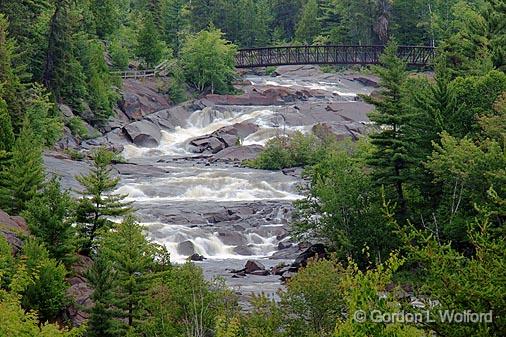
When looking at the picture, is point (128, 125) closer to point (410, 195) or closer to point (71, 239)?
point (410, 195)

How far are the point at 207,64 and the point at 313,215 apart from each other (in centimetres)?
4024

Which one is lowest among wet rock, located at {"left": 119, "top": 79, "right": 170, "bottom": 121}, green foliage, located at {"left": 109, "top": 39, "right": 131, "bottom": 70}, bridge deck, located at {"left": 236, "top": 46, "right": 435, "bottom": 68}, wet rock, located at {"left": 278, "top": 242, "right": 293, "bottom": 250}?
wet rock, located at {"left": 278, "top": 242, "right": 293, "bottom": 250}

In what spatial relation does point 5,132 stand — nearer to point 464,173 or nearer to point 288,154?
point 288,154

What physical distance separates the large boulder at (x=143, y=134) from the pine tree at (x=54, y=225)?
114 feet

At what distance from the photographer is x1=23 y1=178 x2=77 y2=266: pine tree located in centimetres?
2539

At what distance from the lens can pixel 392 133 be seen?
34.0m

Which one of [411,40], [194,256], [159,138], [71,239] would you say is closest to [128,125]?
[159,138]

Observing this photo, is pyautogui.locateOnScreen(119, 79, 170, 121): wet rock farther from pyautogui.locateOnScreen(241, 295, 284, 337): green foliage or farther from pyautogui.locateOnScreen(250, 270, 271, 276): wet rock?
pyautogui.locateOnScreen(241, 295, 284, 337): green foliage

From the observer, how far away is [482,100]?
112 feet

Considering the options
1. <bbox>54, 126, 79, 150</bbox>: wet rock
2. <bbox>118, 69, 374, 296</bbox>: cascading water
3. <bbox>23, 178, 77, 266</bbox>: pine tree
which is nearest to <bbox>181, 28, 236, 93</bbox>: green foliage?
<bbox>118, 69, 374, 296</bbox>: cascading water

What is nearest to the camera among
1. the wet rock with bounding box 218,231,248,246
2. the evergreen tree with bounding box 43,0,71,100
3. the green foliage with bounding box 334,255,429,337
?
the green foliage with bounding box 334,255,429,337

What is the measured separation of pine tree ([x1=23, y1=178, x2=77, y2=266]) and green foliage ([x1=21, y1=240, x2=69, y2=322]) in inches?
84.3

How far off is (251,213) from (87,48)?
30191mm

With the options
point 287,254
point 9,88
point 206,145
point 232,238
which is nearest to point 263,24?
point 206,145
